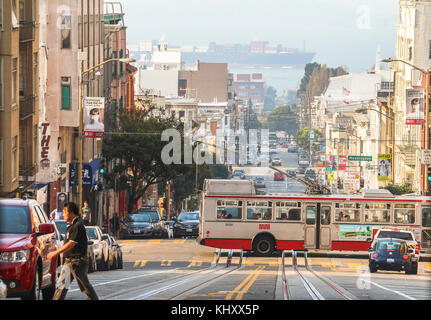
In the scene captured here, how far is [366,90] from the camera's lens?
476ft

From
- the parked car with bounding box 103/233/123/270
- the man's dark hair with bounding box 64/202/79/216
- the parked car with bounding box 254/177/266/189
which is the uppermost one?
the man's dark hair with bounding box 64/202/79/216

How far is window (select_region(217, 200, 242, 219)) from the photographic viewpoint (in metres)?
40.6

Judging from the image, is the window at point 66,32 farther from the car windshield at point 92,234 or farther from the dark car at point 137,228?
the car windshield at point 92,234

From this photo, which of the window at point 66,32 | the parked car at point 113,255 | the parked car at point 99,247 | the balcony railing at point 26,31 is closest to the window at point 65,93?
the window at point 66,32

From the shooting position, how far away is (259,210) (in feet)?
133

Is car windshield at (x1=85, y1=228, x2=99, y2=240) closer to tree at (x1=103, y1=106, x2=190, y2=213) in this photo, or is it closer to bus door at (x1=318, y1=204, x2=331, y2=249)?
bus door at (x1=318, y1=204, x2=331, y2=249)

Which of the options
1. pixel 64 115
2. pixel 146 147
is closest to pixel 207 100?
pixel 146 147

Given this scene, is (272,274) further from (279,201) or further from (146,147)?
(146,147)

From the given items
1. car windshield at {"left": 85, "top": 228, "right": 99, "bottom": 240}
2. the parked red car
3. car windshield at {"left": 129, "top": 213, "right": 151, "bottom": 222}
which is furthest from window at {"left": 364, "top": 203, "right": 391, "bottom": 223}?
the parked red car

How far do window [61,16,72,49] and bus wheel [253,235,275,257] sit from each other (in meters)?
19.9

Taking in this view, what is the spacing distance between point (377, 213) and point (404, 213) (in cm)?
117

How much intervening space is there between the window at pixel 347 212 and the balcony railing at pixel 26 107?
14.0 m

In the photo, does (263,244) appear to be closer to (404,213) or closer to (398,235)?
(404,213)
